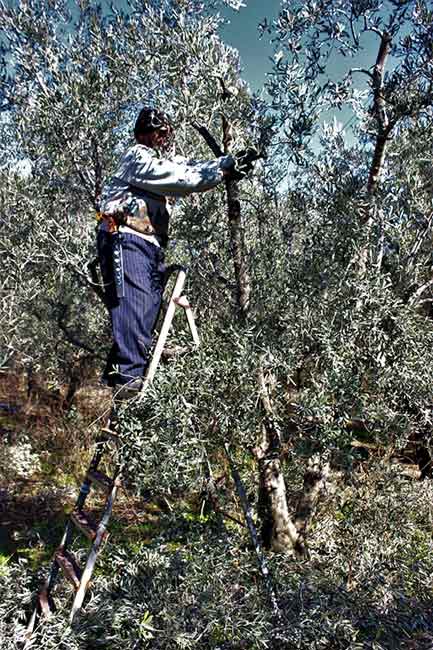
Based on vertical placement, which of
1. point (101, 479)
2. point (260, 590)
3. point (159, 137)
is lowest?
point (260, 590)

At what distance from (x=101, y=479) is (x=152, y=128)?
2.18 m

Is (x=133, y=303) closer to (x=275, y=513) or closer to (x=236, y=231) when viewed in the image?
(x=236, y=231)

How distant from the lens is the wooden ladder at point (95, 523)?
303 cm

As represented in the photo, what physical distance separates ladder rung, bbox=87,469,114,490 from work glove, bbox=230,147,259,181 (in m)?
1.98

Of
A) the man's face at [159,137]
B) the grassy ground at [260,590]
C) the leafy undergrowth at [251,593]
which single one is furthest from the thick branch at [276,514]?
the man's face at [159,137]

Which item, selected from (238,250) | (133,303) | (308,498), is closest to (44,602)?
(133,303)

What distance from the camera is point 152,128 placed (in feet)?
10.9

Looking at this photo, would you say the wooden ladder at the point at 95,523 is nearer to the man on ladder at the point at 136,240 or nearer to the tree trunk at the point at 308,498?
the man on ladder at the point at 136,240

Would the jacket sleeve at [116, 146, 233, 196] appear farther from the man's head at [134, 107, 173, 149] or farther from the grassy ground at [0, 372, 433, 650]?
the grassy ground at [0, 372, 433, 650]

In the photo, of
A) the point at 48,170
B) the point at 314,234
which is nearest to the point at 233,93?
the point at 314,234

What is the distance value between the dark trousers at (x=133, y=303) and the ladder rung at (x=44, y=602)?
1508 mm

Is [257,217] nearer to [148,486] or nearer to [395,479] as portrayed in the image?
[395,479]

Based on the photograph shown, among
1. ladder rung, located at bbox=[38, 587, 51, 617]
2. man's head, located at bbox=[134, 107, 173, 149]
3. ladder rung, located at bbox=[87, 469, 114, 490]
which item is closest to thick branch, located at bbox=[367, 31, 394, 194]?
man's head, located at bbox=[134, 107, 173, 149]

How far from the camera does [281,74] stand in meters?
3.50
